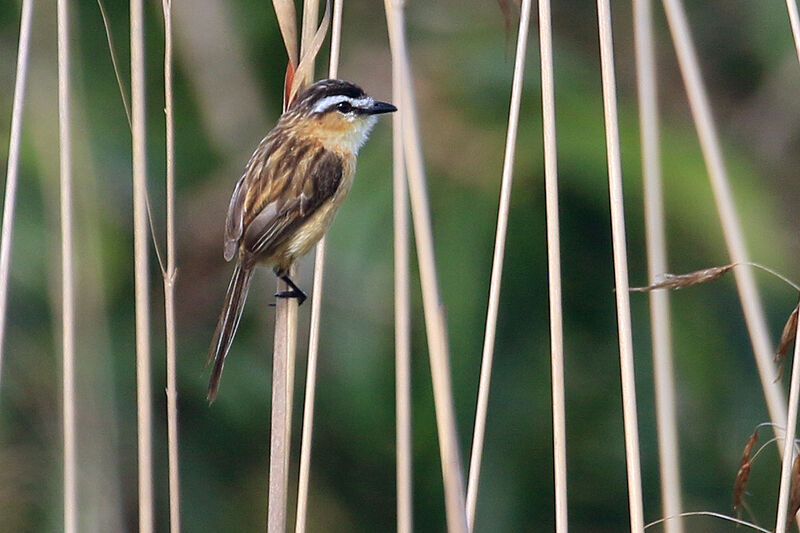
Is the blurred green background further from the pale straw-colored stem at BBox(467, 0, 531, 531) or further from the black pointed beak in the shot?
the pale straw-colored stem at BBox(467, 0, 531, 531)

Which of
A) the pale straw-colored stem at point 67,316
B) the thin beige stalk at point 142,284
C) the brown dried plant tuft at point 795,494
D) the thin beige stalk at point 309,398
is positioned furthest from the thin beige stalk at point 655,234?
the pale straw-colored stem at point 67,316

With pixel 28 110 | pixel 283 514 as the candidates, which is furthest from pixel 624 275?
pixel 28 110

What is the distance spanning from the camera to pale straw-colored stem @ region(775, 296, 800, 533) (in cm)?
212

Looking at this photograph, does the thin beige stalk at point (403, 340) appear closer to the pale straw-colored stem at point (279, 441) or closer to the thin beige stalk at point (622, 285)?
the pale straw-colored stem at point (279, 441)

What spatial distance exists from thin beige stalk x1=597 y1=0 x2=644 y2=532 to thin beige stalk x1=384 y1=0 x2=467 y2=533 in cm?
55

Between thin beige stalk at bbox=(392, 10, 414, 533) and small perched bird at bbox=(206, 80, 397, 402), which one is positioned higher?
small perched bird at bbox=(206, 80, 397, 402)

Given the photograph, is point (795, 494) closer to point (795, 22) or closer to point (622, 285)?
point (622, 285)

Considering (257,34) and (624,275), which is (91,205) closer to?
(257,34)

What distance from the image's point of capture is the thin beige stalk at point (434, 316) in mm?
1804

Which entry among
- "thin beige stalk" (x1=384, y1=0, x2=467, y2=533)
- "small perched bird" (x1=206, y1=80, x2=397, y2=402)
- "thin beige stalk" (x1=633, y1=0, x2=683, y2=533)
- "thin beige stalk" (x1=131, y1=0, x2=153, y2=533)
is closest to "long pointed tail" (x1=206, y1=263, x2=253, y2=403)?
"small perched bird" (x1=206, y1=80, x2=397, y2=402)

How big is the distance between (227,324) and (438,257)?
120 centimetres

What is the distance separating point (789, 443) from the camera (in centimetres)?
213

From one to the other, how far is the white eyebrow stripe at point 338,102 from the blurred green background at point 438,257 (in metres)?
0.63

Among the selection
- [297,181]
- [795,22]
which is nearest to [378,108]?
A: [297,181]
